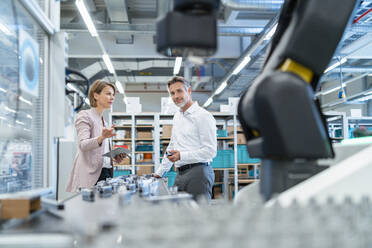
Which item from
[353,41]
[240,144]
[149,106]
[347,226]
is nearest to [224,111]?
[240,144]

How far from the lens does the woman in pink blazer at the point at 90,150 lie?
2.22 metres

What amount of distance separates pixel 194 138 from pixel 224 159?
3485mm

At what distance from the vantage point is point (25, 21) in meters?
1.47

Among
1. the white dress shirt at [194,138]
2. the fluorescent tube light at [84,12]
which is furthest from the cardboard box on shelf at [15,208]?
the fluorescent tube light at [84,12]

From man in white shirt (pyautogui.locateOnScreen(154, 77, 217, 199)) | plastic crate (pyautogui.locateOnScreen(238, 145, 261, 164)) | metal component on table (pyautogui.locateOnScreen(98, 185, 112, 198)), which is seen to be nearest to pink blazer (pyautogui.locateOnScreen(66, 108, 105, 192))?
man in white shirt (pyautogui.locateOnScreen(154, 77, 217, 199))

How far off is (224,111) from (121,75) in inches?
Answer: 236

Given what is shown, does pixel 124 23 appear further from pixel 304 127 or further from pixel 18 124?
pixel 304 127

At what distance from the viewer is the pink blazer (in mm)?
2236

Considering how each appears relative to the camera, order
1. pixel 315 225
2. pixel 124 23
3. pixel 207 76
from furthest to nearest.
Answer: pixel 207 76, pixel 124 23, pixel 315 225

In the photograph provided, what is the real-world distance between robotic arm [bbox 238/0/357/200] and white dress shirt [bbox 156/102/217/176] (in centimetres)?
155

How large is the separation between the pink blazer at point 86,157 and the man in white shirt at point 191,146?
1.50 feet

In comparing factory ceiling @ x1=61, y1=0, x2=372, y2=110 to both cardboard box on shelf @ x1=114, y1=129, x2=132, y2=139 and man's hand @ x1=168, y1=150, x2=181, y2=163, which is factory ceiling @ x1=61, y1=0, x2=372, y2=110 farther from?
man's hand @ x1=168, y1=150, x2=181, y2=163

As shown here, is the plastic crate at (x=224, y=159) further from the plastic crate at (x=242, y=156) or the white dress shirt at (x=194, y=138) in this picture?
the white dress shirt at (x=194, y=138)

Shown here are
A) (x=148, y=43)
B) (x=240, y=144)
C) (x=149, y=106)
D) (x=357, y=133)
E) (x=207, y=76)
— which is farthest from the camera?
(x=149, y=106)
